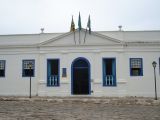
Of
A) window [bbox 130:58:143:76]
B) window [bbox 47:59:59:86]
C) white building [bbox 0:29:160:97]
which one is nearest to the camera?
white building [bbox 0:29:160:97]

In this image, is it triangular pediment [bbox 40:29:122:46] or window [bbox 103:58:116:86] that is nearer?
window [bbox 103:58:116:86]

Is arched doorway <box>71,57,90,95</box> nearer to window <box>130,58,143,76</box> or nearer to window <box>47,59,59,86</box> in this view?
window <box>47,59,59,86</box>

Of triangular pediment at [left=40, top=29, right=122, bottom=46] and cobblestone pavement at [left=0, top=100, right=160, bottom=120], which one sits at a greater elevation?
triangular pediment at [left=40, top=29, right=122, bottom=46]

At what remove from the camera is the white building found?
22641 millimetres

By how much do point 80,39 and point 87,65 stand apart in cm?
217

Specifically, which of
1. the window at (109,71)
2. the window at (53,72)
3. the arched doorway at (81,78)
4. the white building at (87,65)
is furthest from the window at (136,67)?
the window at (53,72)

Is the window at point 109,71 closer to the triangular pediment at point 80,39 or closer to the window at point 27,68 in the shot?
the triangular pediment at point 80,39

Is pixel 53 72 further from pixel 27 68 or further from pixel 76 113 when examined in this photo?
pixel 76 113

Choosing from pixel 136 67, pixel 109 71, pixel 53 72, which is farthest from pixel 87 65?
pixel 136 67

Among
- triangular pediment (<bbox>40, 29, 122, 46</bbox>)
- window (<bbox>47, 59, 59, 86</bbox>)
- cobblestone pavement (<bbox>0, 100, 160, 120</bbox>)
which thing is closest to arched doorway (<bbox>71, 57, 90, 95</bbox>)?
window (<bbox>47, 59, 59, 86</bbox>)

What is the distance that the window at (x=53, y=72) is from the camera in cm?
2322

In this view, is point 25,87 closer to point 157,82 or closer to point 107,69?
point 107,69

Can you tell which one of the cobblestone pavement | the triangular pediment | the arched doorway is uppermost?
the triangular pediment

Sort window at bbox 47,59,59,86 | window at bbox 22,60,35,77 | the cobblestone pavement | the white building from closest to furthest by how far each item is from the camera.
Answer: the cobblestone pavement, the white building, window at bbox 47,59,59,86, window at bbox 22,60,35,77
